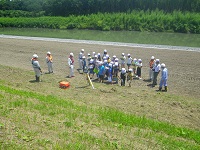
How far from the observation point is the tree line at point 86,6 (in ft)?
232

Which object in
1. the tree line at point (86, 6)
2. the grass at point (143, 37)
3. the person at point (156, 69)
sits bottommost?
the person at point (156, 69)

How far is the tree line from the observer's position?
70.8m

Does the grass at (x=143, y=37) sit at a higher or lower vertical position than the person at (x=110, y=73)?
higher

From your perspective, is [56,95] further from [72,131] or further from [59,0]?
[59,0]

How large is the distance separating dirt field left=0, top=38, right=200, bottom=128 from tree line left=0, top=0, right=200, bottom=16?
146 feet

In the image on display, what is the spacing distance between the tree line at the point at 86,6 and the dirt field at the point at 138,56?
146 ft

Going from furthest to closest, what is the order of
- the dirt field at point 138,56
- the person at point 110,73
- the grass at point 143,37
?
the grass at point 143,37
the dirt field at point 138,56
the person at point 110,73

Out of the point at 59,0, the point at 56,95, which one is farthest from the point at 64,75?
the point at 59,0

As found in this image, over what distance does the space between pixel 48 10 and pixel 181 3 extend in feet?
138

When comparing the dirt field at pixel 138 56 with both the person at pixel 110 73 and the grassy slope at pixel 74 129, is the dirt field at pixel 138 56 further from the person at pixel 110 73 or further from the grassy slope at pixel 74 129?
the grassy slope at pixel 74 129

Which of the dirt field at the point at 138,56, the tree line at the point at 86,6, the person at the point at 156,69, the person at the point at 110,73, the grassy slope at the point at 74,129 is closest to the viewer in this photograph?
the grassy slope at the point at 74,129

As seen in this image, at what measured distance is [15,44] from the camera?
119 ft

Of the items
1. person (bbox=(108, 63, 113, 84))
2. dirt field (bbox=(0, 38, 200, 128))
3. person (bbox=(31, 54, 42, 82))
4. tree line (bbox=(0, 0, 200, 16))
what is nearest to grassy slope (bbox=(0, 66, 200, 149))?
dirt field (bbox=(0, 38, 200, 128))

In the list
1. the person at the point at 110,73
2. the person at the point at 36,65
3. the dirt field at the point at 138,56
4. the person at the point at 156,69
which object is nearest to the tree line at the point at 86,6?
the dirt field at the point at 138,56
